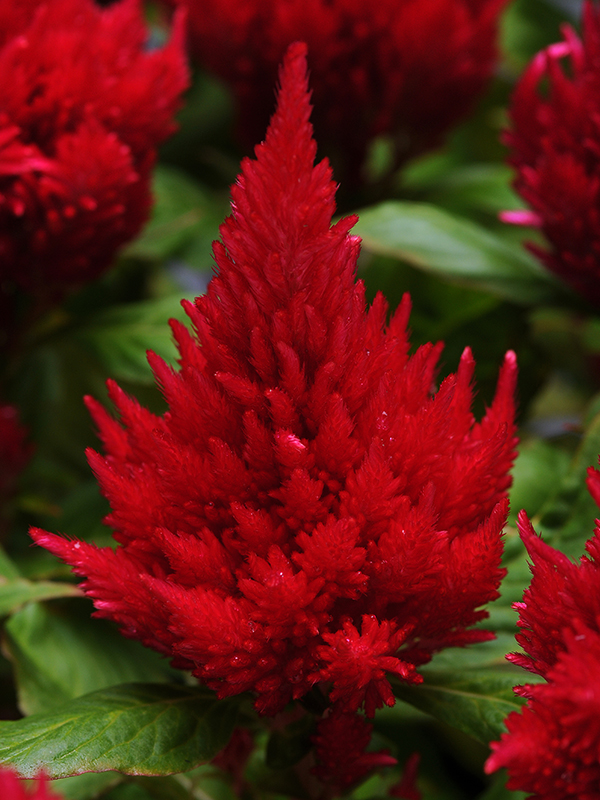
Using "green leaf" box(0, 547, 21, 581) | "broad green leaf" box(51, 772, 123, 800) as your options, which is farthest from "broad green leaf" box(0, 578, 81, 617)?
"broad green leaf" box(51, 772, 123, 800)

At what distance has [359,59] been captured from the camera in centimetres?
95

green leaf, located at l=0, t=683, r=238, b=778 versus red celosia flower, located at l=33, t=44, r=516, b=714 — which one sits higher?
red celosia flower, located at l=33, t=44, r=516, b=714

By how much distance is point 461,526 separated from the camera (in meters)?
0.50

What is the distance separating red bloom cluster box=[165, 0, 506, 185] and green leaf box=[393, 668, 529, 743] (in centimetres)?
67

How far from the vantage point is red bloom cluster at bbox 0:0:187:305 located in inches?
28.0

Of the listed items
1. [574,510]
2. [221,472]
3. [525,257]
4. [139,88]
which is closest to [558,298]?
[525,257]

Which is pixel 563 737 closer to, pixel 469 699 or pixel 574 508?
pixel 469 699

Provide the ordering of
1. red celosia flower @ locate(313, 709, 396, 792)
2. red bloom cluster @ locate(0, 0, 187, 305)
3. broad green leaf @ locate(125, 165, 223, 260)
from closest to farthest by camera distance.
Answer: red celosia flower @ locate(313, 709, 396, 792), red bloom cluster @ locate(0, 0, 187, 305), broad green leaf @ locate(125, 165, 223, 260)

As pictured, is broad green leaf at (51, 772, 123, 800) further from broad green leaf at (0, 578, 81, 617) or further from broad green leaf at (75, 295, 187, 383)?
broad green leaf at (75, 295, 187, 383)

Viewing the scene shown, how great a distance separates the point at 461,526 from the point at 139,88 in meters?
0.52

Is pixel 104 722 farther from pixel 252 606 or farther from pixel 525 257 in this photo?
pixel 525 257

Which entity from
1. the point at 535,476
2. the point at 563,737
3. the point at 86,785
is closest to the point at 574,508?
the point at 535,476

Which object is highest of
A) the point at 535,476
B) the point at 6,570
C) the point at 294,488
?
the point at 294,488

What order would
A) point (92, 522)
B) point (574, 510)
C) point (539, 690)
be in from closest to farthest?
1. point (539, 690)
2. point (574, 510)
3. point (92, 522)
